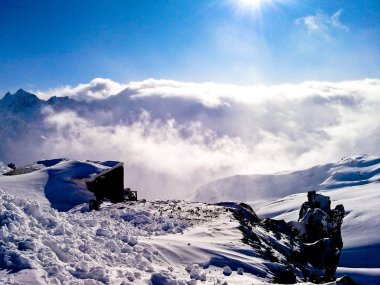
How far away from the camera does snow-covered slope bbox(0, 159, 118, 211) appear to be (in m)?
27.6

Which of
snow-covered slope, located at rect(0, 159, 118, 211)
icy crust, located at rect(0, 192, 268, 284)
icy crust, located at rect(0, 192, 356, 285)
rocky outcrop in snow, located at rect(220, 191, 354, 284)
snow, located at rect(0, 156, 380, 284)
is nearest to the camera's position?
icy crust, located at rect(0, 192, 268, 284)

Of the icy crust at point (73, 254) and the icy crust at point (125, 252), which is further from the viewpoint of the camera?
the icy crust at point (125, 252)

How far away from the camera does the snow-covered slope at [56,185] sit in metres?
27.6

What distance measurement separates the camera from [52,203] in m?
27.5

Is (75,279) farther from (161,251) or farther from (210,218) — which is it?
(210,218)

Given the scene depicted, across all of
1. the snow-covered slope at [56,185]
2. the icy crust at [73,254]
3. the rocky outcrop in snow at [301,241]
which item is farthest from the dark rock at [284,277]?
the snow-covered slope at [56,185]

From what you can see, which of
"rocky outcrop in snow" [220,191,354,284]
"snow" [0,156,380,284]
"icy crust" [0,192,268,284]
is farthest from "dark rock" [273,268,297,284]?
"icy crust" [0,192,268,284]

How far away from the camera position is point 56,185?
29500 millimetres

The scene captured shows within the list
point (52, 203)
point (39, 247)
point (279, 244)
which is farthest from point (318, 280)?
point (52, 203)

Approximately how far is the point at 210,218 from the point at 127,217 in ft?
15.1

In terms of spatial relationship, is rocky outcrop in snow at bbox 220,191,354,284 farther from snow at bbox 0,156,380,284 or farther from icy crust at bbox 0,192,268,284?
icy crust at bbox 0,192,268,284

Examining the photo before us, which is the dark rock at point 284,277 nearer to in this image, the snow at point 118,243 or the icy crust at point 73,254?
the snow at point 118,243

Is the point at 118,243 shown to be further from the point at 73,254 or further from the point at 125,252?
the point at 73,254

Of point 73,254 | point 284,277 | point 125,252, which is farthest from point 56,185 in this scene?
point 284,277
